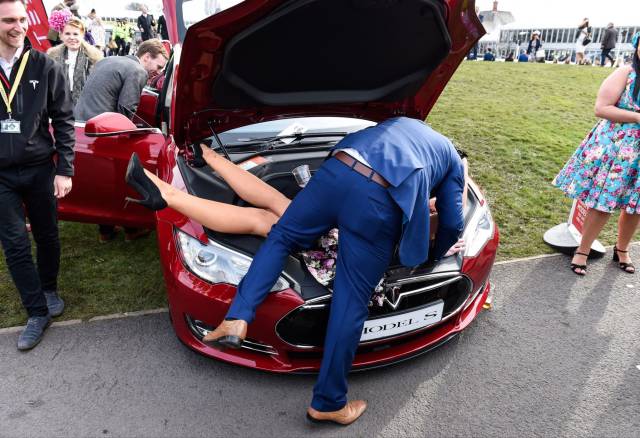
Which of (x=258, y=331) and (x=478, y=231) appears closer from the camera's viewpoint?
(x=258, y=331)

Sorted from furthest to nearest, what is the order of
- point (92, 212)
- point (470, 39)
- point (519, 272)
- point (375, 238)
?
A: 1. point (519, 272)
2. point (92, 212)
3. point (470, 39)
4. point (375, 238)

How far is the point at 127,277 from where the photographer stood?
3.57 meters

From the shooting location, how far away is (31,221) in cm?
289

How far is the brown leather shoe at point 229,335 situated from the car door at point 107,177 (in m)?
1.63

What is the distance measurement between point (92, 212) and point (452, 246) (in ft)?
8.21

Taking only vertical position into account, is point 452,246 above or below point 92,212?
above

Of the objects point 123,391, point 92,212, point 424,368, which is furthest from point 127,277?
point 424,368

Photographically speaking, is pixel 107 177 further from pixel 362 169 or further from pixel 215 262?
pixel 362 169

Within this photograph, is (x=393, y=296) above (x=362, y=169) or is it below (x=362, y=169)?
below

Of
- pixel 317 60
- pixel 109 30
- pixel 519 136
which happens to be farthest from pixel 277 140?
pixel 109 30

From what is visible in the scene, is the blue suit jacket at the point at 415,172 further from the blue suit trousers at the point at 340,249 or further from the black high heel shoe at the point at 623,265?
the black high heel shoe at the point at 623,265

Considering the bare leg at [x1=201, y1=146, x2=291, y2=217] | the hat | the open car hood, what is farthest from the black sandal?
the hat

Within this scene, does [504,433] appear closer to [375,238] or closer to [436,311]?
[436,311]

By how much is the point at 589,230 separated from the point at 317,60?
2.52 m
